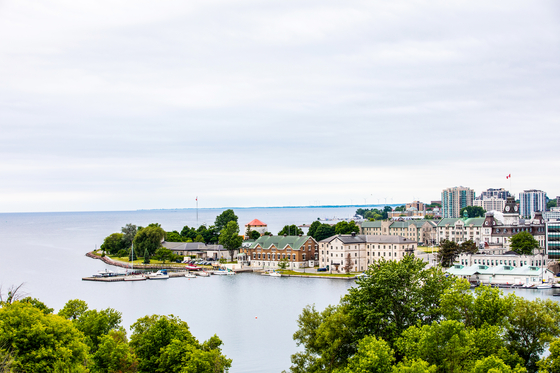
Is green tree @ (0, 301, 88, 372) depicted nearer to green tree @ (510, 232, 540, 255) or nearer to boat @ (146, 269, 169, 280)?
boat @ (146, 269, 169, 280)

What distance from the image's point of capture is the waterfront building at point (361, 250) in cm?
7700

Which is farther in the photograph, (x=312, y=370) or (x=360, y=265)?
(x=360, y=265)

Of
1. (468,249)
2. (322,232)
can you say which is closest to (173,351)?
(468,249)

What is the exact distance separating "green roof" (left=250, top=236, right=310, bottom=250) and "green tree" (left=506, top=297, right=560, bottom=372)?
60324 mm

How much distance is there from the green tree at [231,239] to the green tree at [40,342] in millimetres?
70139

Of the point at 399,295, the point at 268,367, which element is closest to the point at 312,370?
the point at 399,295

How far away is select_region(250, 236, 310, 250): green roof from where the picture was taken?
277 ft

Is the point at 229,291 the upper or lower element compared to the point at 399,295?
lower

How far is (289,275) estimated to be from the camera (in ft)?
253

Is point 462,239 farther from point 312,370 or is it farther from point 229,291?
point 312,370

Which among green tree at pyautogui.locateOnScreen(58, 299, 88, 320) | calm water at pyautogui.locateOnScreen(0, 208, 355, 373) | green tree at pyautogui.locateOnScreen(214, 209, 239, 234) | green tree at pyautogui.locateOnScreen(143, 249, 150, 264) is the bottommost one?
calm water at pyautogui.locateOnScreen(0, 208, 355, 373)

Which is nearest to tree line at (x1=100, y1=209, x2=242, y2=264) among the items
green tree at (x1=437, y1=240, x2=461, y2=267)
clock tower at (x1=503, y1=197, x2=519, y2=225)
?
green tree at (x1=437, y1=240, x2=461, y2=267)

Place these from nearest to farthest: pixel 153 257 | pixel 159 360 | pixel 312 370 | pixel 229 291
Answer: pixel 159 360 → pixel 312 370 → pixel 229 291 → pixel 153 257

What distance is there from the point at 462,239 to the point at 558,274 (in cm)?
3709
